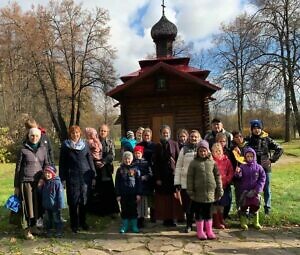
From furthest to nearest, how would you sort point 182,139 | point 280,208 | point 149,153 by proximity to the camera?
point 280,208 → point 149,153 → point 182,139

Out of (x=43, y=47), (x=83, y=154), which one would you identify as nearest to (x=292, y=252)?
(x=83, y=154)

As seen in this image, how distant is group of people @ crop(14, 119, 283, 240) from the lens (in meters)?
6.66

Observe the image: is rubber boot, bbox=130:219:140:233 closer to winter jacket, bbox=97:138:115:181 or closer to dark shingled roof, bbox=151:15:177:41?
winter jacket, bbox=97:138:115:181

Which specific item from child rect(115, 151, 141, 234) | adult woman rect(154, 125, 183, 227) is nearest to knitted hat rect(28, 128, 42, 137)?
child rect(115, 151, 141, 234)

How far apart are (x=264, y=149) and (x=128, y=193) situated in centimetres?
260

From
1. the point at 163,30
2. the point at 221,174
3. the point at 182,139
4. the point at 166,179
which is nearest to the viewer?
the point at 221,174

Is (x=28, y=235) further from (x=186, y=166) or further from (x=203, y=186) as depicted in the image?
(x=203, y=186)

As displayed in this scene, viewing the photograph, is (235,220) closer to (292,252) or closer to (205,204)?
(205,204)

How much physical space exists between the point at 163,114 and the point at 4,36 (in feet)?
70.2

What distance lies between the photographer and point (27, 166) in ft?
22.2

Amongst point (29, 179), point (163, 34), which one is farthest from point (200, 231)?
point (163, 34)

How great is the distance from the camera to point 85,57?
3744cm

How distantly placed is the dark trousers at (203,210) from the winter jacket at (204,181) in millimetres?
89

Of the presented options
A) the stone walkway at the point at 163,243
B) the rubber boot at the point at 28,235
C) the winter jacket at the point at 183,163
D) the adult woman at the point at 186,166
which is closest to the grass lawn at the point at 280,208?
the stone walkway at the point at 163,243
